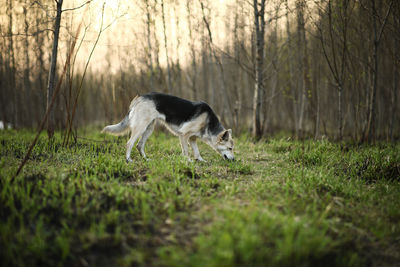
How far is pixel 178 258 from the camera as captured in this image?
1804 millimetres

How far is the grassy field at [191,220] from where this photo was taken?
1.90 metres

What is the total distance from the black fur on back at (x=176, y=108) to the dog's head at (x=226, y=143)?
36cm

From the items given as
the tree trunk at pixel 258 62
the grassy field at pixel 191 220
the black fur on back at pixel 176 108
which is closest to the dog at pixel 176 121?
the black fur on back at pixel 176 108

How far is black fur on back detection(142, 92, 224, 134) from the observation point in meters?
5.48

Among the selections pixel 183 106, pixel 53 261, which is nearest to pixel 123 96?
pixel 183 106

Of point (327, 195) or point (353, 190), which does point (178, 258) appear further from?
point (353, 190)

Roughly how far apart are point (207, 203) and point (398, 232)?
211cm

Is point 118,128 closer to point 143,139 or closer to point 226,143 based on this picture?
point 143,139

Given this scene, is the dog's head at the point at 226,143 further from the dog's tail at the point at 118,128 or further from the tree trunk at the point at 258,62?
the tree trunk at the point at 258,62

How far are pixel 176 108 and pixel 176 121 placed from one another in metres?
0.31

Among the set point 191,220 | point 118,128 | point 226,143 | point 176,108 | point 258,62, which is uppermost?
point 258,62

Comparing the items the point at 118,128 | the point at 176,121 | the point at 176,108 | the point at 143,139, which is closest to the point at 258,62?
the point at 176,108

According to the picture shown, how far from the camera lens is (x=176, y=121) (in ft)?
18.5

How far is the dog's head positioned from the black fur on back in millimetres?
356
